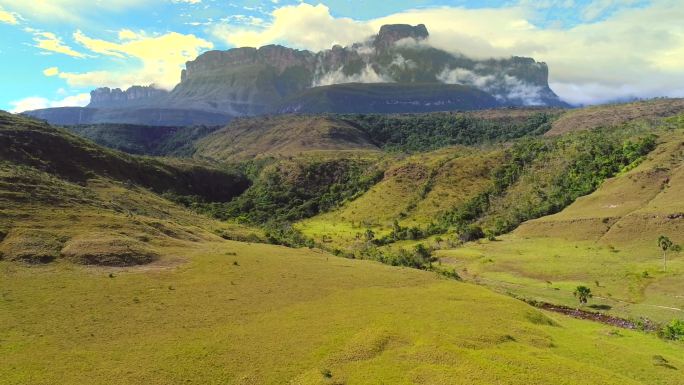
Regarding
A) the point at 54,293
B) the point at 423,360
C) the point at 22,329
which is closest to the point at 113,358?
the point at 22,329

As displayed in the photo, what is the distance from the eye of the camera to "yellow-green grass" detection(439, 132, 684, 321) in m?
90.2

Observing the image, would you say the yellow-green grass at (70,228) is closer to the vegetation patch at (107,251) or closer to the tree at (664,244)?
the vegetation patch at (107,251)

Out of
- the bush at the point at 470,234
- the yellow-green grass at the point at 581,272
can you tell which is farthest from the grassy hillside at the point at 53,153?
the bush at the point at 470,234

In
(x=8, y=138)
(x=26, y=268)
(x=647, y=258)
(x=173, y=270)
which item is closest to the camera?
(x=26, y=268)

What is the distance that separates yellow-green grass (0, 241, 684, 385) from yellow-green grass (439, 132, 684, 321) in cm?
2118

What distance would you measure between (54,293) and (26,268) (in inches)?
386

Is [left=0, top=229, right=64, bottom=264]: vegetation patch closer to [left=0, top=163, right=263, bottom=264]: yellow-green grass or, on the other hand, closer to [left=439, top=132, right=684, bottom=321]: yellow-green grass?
[left=0, top=163, right=263, bottom=264]: yellow-green grass

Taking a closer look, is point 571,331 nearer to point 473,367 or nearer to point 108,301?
point 473,367

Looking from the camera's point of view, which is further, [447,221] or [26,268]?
[447,221]

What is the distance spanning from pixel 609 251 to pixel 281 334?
8802 cm

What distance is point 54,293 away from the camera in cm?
6019

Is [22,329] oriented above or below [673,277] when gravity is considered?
above

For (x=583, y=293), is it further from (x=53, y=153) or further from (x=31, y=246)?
(x=53, y=153)

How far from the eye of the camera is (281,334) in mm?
53656
